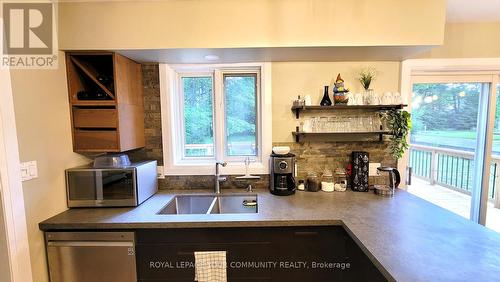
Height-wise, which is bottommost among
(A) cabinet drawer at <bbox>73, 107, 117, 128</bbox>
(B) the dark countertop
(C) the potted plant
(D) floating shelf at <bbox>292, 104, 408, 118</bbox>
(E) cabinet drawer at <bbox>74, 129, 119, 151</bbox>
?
(B) the dark countertop

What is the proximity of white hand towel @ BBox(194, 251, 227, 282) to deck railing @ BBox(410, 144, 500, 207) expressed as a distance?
2.05 m

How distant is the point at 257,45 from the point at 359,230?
135 centimetres

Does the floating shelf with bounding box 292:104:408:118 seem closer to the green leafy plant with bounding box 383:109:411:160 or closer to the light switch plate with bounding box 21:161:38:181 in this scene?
the green leafy plant with bounding box 383:109:411:160

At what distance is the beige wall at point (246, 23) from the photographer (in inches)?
61.5

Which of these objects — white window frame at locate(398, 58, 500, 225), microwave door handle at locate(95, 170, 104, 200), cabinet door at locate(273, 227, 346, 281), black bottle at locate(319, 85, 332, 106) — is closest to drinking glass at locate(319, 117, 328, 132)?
black bottle at locate(319, 85, 332, 106)

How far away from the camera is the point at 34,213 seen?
1.42 m

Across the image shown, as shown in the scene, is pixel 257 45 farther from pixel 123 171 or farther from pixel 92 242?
pixel 92 242

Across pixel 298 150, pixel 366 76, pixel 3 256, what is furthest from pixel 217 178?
pixel 366 76

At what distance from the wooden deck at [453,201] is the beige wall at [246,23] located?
152 centimetres

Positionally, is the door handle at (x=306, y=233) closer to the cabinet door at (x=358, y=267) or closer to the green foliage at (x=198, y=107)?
the cabinet door at (x=358, y=267)

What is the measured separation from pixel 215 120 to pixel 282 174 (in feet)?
2.67

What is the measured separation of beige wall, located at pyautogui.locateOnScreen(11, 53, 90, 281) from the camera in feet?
4.47

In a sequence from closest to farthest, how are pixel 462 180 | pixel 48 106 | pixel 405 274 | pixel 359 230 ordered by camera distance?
pixel 405 274
pixel 359 230
pixel 48 106
pixel 462 180

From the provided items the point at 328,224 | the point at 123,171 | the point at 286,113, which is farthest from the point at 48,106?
the point at 328,224
